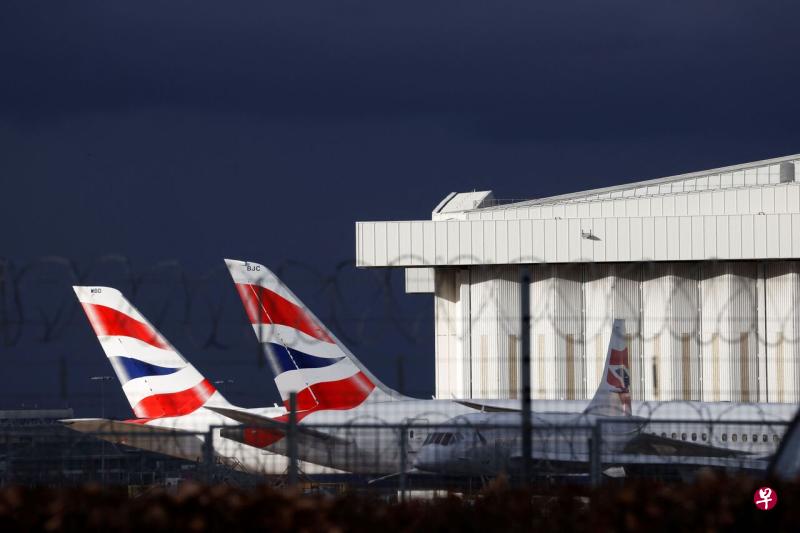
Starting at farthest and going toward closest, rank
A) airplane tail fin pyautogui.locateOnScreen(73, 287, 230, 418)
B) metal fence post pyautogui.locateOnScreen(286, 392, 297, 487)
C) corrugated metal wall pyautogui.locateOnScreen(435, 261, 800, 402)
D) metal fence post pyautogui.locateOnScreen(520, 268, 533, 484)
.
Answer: corrugated metal wall pyautogui.locateOnScreen(435, 261, 800, 402) < airplane tail fin pyautogui.locateOnScreen(73, 287, 230, 418) < metal fence post pyautogui.locateOnScreen(286, 392, 297, 487) < metal fence post pyautogui.locateOnScreen(520, 268, 533, 484)

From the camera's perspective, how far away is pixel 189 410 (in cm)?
3322

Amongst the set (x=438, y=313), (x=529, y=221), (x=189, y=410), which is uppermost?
(x=529, y=221)

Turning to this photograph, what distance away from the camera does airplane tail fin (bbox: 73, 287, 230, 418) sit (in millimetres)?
32625

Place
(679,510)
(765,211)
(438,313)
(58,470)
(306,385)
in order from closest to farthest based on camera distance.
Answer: (679,510), (58,470), (306,385), (765,211), (438,313)

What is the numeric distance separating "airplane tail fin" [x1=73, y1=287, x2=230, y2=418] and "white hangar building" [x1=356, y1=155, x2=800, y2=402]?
8.25 m

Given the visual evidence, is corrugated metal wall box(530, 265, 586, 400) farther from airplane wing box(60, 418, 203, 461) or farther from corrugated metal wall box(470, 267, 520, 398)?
airplane wing box(60, 418, 203, 461)

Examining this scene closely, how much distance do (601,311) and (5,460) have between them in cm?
2755

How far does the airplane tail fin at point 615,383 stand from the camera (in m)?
28.2

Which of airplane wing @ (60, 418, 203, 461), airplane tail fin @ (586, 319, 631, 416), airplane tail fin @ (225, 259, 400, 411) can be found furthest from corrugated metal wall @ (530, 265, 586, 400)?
airplane wing @ (60, 418, 203, 461)

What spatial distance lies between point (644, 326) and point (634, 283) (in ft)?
5.42

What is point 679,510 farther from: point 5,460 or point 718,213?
point 718,213

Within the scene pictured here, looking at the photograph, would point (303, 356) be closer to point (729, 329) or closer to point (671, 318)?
point (671, 318)

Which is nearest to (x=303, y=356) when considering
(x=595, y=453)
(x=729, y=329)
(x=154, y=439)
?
(x=729, y=329)

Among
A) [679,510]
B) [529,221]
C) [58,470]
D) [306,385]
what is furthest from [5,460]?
[529,221]
